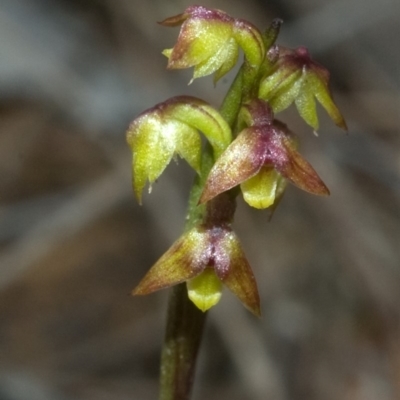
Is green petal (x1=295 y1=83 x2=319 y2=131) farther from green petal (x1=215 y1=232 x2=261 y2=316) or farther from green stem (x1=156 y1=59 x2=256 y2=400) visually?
green petal (x1=215 y1=232 x2=261 y2=316)

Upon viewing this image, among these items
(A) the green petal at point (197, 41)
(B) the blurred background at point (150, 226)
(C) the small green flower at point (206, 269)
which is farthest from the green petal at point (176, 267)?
(B) the blurred background at point (150, 226)

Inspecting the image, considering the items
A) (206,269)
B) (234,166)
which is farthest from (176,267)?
A: (234,166)

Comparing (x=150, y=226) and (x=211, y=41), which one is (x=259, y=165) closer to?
(x=211, y=41)

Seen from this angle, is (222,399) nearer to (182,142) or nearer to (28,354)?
(28,354)

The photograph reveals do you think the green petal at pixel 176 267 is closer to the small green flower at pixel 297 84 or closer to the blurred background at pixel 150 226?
the small green flower at pixel 297 84

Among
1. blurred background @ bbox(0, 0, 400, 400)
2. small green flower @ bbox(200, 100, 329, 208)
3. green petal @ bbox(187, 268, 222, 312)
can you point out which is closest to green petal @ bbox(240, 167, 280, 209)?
small green flower @ bbox(200, 100, 329, 208)

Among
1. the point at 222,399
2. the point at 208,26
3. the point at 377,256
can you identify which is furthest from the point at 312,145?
the point at 208,26
